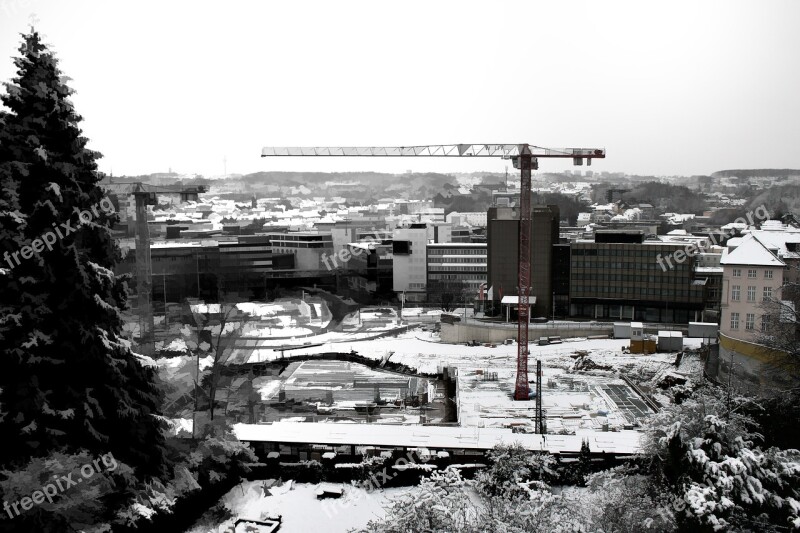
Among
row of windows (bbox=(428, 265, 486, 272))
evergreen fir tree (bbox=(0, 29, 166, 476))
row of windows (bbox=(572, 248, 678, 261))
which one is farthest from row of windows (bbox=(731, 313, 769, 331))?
row of windows (bbox=(428, 265, 486, 272))

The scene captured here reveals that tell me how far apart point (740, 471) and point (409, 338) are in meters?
23.9

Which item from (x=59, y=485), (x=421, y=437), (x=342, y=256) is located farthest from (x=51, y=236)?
(x=342, y=256)

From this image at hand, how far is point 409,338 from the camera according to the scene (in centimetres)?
2994

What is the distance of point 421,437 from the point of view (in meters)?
11.2

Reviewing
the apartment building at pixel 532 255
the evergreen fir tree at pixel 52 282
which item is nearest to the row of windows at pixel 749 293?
the apartment building at pixel 532 255

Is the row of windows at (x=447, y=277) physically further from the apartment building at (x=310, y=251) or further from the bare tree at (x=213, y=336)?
the bare tree at (x=213, y=336)

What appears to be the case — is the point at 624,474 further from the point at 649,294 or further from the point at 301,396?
the point at 649,294

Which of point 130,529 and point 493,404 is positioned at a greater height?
point 130,529

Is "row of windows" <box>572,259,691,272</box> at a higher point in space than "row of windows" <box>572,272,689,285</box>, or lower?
higher

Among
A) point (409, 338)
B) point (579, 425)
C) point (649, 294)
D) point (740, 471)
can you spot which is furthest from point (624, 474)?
point (649, 294)

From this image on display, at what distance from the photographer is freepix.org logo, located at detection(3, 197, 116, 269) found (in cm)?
546

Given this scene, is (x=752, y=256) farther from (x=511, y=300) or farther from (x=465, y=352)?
(x=511, y=300)

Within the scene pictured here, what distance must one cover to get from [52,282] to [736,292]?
59.2 ft

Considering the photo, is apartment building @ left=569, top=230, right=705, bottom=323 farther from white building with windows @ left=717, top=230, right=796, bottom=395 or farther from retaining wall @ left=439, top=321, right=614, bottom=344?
white building with windows @ left=717, top=230, right=796, bottom=395
